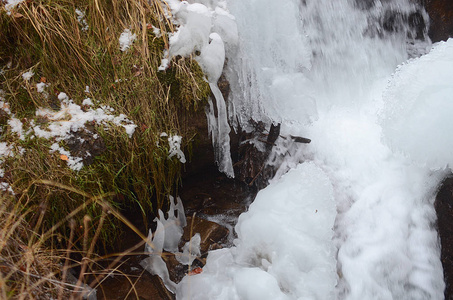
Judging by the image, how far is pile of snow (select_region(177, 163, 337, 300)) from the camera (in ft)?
6.58

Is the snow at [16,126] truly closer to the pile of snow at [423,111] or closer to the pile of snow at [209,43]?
the pile of snow at [209,43]

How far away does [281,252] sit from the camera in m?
2.14

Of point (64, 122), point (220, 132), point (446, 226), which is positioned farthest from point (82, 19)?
point (446, 226)

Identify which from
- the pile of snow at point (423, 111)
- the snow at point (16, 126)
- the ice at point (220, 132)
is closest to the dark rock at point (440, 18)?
the pile of snow at point (423, 111)

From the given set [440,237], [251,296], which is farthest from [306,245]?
[440,237]

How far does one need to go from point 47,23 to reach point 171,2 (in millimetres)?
986

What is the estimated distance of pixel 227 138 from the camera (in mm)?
2713

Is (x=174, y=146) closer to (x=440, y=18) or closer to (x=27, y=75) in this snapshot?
(x=27, y=75)

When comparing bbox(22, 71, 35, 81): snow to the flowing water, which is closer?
the flowing water

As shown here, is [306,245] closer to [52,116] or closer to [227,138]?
[227,138]

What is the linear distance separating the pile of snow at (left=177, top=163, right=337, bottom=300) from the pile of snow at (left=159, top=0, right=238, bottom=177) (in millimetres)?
634

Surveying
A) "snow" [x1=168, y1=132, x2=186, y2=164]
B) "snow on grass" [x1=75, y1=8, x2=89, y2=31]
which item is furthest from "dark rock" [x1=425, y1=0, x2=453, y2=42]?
"snow on grass" [x1=75, y1=8, x2=89, y2=31]

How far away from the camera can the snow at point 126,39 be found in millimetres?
2413

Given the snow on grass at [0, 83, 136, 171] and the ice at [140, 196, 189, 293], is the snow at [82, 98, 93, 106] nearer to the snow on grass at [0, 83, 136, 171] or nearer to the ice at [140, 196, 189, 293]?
the snow on grass at [0, 83, 136, 171]
